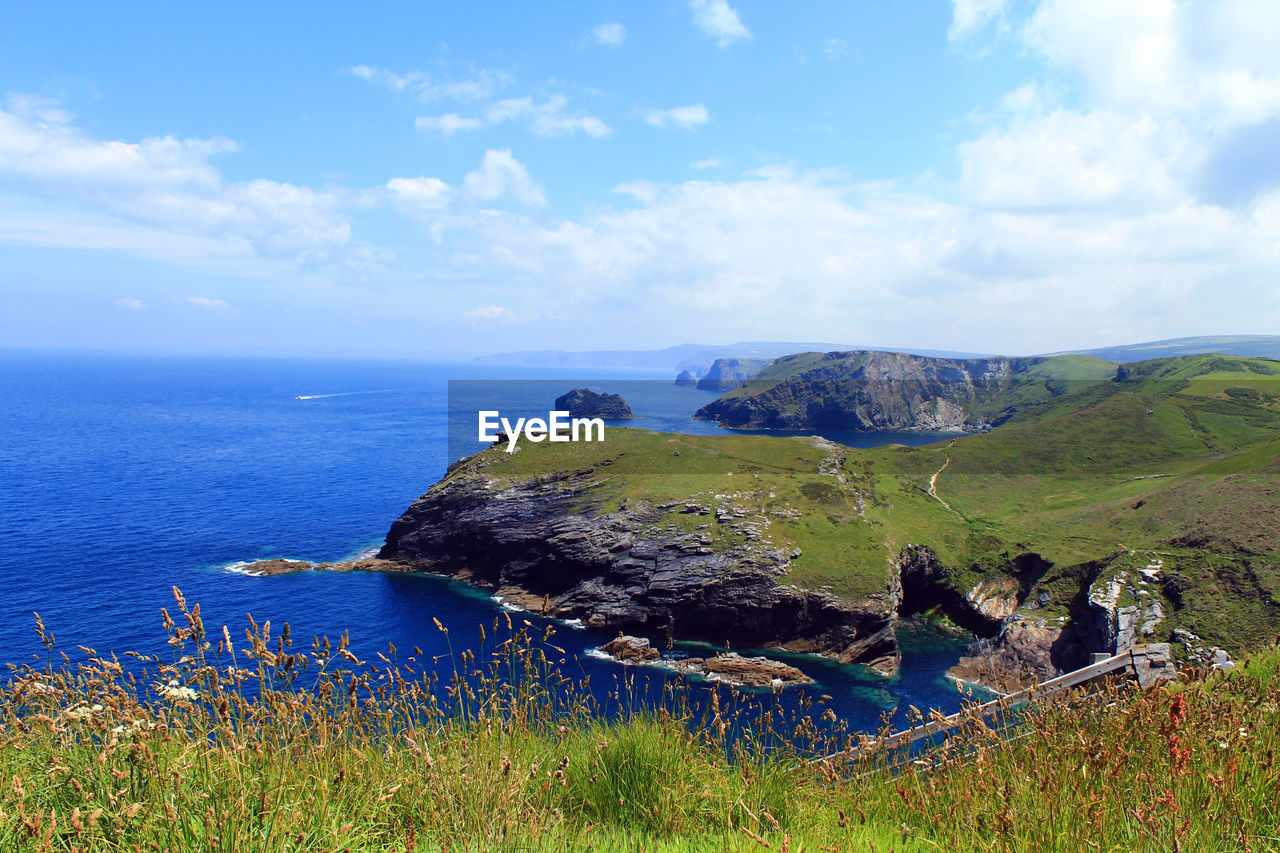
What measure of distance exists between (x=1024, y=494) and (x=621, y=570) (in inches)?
2394

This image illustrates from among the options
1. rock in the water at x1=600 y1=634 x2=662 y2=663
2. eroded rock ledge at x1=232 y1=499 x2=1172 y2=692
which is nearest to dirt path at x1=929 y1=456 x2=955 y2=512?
eroded rock ledge at x1=232 y1=499 x2=1172 y2=692

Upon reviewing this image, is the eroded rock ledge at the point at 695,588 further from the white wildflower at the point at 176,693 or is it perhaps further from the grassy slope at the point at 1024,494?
the white wildflower at the point at 176,693

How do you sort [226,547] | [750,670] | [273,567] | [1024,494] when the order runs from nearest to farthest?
[750,670] < [273,567] < [226,547] < [1024,494]

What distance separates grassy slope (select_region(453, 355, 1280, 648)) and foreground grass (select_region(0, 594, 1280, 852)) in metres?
51.8

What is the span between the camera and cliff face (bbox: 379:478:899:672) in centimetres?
5678

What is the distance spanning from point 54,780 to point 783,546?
61.8 m

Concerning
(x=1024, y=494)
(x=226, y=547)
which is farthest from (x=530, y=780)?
(x=1024, y=494)

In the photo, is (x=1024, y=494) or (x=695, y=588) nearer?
(x=695, y=588)

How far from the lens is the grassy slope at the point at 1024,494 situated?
53.4 m

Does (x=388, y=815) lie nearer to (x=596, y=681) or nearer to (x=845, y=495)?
(x=596, y=681)

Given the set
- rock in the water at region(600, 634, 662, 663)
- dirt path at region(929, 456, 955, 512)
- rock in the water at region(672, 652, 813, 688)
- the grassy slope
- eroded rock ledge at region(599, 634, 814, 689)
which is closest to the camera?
rock in the water at region(672, 652, 813, 688)

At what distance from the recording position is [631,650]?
52.1 m

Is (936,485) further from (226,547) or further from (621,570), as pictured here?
(226,547)

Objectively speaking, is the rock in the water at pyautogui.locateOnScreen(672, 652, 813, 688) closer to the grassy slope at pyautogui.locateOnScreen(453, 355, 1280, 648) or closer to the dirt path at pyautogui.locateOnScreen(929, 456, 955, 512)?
A: the grassy slope at pyautogui.locateOnScreen(453, 355, 1280, 648)
